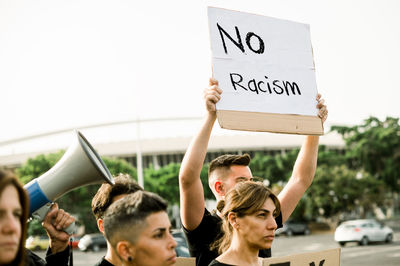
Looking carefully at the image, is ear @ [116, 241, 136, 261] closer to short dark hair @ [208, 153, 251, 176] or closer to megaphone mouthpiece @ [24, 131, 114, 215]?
megaphone mouthpiece @ [24, 131, 114, 215]

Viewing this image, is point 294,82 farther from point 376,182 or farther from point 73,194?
point 376,182

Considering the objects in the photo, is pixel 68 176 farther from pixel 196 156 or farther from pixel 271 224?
pixel 271 224

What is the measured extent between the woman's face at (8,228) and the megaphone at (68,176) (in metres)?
0.44

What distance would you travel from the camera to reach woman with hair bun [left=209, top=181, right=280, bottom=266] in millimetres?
2322

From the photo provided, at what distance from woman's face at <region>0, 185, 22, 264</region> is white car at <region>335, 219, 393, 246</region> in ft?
66.5

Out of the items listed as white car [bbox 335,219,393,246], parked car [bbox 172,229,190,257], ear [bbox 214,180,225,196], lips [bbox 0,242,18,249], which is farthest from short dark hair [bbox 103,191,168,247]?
white car [bbox 335,219,393,246]

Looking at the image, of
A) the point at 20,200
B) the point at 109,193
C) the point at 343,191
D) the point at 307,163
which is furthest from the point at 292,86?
the point at 343,191

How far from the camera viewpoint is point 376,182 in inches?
1512

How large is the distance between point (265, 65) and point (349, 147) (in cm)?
4013

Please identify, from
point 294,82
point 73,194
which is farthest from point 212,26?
point 73,194

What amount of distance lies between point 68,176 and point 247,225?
868 mm

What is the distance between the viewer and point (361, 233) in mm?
20250

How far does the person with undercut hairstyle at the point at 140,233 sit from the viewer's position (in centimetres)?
186

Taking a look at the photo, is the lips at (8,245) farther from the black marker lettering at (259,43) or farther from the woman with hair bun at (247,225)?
the black marker lettering at (259,43)
